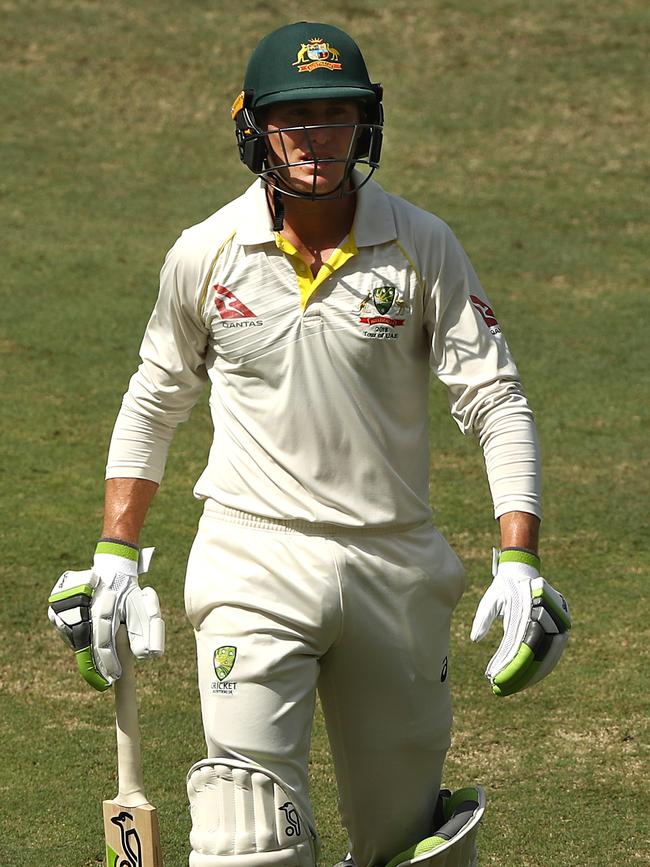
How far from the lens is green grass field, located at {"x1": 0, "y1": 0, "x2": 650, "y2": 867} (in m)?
5.34

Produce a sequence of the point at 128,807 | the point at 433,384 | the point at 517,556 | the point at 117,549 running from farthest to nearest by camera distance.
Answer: the point at 433,384 < the point at 117,549 < the point at 128,807 < the point at 517,556

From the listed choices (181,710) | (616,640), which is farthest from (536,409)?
(181,710)

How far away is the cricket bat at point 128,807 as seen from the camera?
140 inches

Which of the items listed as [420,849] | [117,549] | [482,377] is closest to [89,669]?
[117,549]

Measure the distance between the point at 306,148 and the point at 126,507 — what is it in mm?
932

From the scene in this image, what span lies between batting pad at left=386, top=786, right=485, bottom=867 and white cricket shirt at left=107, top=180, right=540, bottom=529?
67cm

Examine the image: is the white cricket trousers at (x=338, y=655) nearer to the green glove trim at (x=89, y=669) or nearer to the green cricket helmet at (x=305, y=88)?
the green glove trim at (x=89, y=669)

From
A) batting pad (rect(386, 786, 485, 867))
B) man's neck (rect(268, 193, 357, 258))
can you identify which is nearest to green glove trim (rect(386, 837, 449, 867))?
batting pad (rect(386, 786, 485, 867))

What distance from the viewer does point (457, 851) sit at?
359 cm

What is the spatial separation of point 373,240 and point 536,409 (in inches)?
231

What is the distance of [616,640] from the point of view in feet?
21.3

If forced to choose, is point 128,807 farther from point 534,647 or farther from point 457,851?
point 534,647

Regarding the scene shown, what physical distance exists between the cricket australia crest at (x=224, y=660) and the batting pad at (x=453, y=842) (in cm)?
59

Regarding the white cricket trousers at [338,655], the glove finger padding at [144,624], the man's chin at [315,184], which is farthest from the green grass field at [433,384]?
the man's chin at [315,184]
